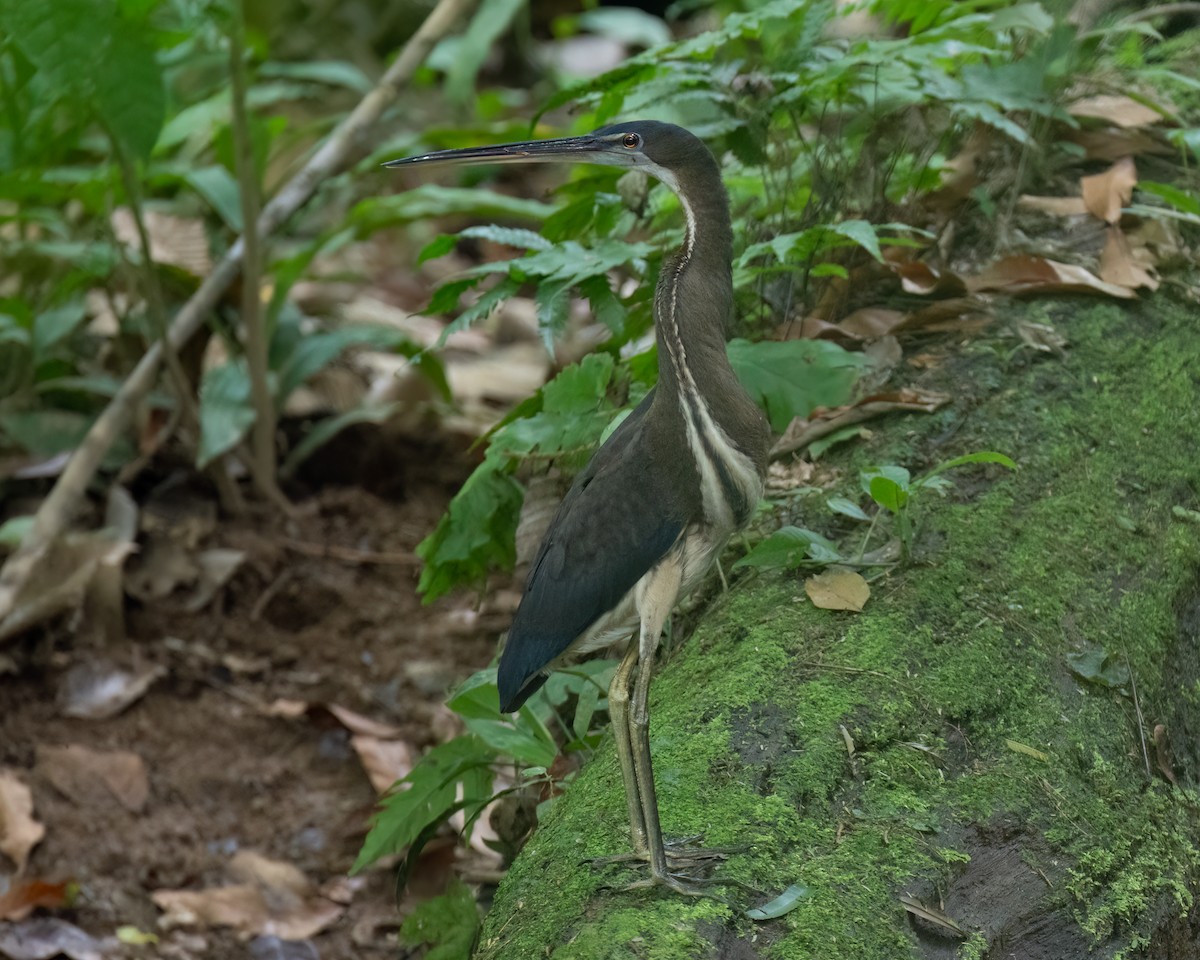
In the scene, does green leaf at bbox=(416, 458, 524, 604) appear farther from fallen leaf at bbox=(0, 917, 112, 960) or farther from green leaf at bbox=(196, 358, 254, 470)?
green leaf at bbox=(196, 358, 254, 470)

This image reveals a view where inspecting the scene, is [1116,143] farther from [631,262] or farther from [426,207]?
[426,207]

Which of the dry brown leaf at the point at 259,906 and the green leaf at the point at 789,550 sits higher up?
the green leaf at the point at 789,550

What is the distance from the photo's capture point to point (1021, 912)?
2.28 meters

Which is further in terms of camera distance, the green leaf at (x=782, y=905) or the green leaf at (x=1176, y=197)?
the green leaf at (x=1176, y=197)

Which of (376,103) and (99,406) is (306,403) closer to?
(99,406)

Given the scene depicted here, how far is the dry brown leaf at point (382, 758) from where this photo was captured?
13.5 ft

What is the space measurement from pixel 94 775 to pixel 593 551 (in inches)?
91.2

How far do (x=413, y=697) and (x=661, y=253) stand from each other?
199 centimetres

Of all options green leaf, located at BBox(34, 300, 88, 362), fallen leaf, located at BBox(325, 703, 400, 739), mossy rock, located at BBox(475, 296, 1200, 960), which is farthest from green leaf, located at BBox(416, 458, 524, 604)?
green leaf, located at BBox(34, 300, 88, 362)

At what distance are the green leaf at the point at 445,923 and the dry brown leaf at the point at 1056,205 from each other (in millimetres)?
2699

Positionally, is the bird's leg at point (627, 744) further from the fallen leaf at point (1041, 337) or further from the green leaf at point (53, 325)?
the green leaf at point (53, 325)

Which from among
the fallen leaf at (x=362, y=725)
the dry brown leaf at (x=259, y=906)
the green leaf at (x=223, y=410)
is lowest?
the fallen leaf at (x=362, y=725)

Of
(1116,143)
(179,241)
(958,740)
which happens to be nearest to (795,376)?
(958,740)

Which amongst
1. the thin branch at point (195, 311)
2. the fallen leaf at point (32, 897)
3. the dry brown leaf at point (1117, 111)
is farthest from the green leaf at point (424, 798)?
the dry brown leaf at point (1117, 111)
